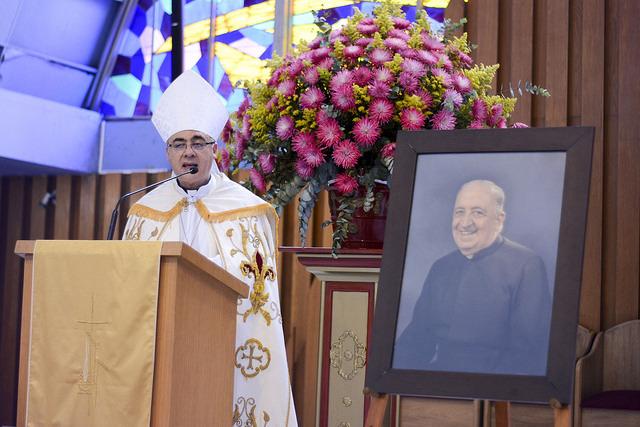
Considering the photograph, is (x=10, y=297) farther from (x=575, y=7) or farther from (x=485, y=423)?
(x=575, y=7)

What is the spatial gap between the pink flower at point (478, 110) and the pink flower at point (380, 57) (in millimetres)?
324

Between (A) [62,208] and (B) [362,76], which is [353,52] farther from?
(A) [62,208]

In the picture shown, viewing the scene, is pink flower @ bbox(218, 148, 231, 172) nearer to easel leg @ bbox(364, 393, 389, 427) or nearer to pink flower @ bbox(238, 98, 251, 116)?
A: pink flower @ bbox(238, 98, 251, 116)

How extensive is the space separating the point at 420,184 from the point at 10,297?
A: 587cm

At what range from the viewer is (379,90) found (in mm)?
3479

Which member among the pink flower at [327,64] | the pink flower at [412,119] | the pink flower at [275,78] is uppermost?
the pink flower at [327,64]

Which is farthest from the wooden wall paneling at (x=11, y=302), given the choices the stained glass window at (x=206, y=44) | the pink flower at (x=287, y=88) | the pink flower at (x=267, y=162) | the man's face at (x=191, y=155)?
the pink flower at (x=287, y=88)

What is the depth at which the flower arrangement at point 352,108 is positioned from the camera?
11.5ft

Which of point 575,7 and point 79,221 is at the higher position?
point 575,7

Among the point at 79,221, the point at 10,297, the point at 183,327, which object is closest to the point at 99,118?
the point at 79,221

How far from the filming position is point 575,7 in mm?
6320

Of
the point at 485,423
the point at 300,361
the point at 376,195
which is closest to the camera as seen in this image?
the point at 376,195

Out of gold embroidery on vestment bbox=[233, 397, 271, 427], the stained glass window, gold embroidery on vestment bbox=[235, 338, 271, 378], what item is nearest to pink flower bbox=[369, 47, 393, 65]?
gold embroidery on vestment bbox=[235, 338, 271, 378]

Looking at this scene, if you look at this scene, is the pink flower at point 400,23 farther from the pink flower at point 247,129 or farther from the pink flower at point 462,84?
the pink flower at point 247,129
